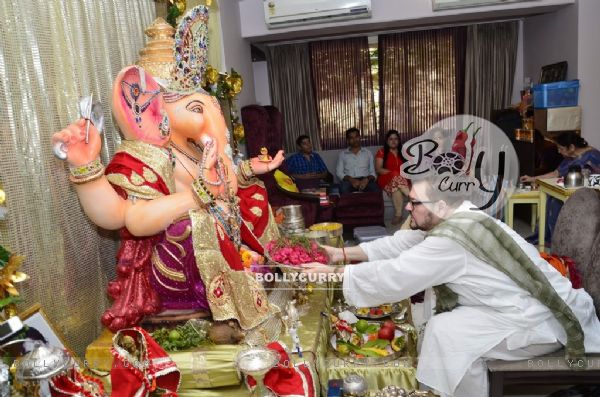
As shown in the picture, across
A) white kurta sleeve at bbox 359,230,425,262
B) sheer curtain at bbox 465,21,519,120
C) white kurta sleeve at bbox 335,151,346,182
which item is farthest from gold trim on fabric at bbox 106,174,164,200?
sheer curtain at bbox 465,21,519,120

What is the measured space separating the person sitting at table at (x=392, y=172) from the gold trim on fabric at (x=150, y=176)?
531 centimetres

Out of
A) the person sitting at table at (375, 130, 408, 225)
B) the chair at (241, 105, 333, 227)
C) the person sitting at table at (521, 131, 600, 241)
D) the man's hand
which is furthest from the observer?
the person sitting at table at (375, 130, 408, 225)

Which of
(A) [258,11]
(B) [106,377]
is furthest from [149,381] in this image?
(A) [258,11]

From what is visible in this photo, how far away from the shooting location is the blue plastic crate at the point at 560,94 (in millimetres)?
5770

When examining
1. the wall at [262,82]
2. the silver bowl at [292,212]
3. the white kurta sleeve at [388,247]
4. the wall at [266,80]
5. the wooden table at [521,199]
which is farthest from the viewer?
the wall at [262,82]

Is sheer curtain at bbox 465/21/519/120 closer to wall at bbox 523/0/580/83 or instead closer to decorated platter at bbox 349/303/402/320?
wall at bbox 523/0/580/83

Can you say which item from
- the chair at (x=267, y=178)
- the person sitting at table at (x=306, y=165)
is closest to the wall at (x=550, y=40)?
the person sitting at table at (x=306, y=165)

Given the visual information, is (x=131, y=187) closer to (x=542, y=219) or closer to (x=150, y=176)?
(x=150, y=176)

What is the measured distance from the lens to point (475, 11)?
5.95 metres

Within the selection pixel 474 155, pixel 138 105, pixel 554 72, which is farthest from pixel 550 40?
pixel 138 105

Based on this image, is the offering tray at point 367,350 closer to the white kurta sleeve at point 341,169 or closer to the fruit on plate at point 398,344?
the fruit on plate at point 398,344

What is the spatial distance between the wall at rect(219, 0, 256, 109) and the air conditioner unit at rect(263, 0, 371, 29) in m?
0.39

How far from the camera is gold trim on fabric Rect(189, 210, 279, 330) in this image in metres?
2.22

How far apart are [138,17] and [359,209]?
13.1 feet
